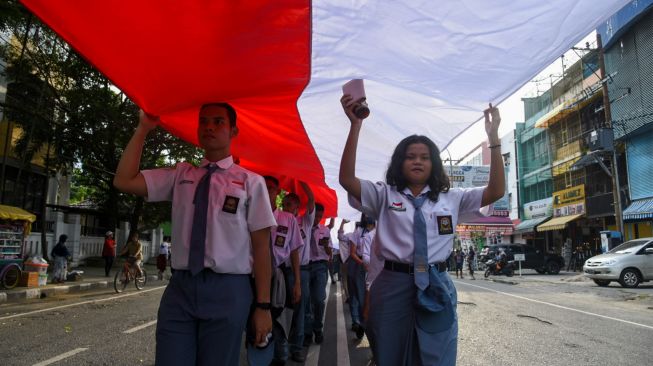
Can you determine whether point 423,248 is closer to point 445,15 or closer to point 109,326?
point 445,15

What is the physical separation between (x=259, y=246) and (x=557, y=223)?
30237 mm

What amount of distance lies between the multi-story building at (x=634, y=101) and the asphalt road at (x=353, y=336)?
1280 cm

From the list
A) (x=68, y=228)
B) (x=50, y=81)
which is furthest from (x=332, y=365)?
(x=68, y=228)

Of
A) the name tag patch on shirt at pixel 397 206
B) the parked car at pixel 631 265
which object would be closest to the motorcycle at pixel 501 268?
the parked car at pixel 631 265

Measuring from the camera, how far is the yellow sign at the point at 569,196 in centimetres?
2787

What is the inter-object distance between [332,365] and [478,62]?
3.68 metres

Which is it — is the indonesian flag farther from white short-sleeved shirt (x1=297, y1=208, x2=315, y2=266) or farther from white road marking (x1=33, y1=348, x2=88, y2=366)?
white road marking (x1=33, y1=348, x2=88, y2=366)

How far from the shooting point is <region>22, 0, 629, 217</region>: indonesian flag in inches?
84.0

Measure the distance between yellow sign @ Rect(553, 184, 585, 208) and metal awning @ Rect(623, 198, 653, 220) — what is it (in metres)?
5.49

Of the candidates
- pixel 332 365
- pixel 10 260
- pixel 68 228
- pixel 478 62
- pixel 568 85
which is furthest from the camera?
pixel 568 85

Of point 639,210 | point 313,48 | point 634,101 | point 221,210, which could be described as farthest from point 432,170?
point 634,101

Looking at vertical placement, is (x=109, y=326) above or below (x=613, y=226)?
below

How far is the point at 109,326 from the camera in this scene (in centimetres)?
712

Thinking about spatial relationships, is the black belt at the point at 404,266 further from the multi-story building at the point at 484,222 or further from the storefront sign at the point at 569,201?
the multi-story building at the point at 484,222
